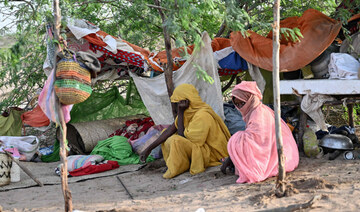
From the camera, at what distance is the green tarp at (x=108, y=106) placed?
28.7ft

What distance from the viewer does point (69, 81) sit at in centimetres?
Result: 404

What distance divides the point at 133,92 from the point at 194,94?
10.1 feet

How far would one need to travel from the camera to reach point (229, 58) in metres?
6.83

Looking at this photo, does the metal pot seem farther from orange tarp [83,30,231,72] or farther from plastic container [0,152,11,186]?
plastic container [0,152,11,186]

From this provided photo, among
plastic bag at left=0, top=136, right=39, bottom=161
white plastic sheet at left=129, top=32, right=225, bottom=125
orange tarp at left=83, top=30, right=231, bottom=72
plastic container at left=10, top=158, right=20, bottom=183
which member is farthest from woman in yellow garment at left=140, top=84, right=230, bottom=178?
plastic bag at left=0, top=136, right=39, bottom=161

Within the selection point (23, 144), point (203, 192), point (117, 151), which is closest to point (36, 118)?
point (23, 144)

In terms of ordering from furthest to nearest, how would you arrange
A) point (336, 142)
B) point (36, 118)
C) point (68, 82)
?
point (36, 118), point (336, 142), point (68, 82)

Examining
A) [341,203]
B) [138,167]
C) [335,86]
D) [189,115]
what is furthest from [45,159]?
[341,203]

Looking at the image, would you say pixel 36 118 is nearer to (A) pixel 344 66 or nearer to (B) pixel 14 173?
(B) pixel 14 173

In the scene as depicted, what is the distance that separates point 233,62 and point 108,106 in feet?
10.8

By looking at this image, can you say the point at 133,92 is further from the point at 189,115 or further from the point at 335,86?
the point at 335,86

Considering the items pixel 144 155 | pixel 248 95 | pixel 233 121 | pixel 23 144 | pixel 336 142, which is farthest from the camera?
pixel 23 144

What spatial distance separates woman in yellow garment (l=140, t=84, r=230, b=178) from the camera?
5789mm

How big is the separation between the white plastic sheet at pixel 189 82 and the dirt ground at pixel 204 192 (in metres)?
1.36
